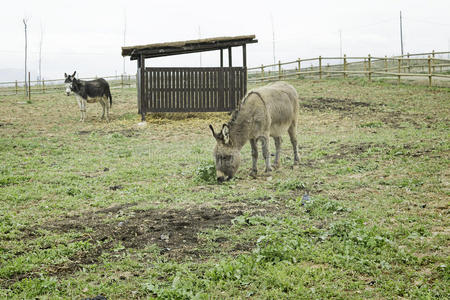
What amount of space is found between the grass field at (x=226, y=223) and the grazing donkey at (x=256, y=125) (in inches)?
17.2

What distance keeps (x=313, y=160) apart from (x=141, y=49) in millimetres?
10339

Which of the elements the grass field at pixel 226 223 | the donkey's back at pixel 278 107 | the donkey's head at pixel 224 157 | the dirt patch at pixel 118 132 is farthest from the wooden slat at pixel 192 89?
the donkey's head at pixel 224 157

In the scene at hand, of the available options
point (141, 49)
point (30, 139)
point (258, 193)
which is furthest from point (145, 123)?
point (258, 193)

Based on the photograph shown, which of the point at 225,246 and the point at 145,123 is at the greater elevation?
the point at 145,123

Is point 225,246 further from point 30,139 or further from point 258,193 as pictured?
point 30,139

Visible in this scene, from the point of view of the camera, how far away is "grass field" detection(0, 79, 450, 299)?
389cm

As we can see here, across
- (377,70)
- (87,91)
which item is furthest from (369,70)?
(87,91)

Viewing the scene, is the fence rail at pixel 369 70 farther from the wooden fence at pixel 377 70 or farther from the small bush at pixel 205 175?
the small bush at pixel 205 175

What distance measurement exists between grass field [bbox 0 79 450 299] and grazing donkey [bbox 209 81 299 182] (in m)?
0.44

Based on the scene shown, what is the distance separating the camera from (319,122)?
1641 centimetres

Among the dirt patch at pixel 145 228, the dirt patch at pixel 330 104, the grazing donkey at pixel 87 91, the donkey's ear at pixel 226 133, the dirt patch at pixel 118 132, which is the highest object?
the grazing donkey at pixel 87 91

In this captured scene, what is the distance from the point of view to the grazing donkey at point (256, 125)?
808 cm

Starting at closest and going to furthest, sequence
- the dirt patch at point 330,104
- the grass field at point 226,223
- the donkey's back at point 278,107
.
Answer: the grass field at point 226,223
the donkey's back at point 278,107
the dirt patch at point 330,104

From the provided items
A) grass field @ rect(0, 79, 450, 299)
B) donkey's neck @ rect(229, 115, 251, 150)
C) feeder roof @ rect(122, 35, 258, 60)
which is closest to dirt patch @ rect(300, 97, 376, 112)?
feeder roof @ rect(122, 35, 258, 60)
